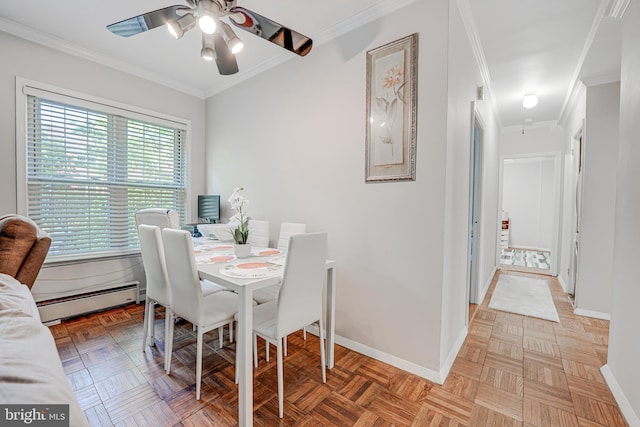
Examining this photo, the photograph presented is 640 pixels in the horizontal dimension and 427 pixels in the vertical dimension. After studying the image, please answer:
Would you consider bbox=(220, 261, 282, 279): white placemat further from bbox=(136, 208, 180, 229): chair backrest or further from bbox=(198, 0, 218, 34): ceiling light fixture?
bbox=(198, 0, 218, 34): ceiling light fixture

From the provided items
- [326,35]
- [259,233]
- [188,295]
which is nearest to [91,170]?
[259,233]

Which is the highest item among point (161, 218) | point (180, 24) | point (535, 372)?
point (180, 24)

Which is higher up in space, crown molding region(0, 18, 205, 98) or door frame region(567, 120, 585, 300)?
crown molding region(0, 18, 205, 98)

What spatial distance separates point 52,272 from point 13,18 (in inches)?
86.8

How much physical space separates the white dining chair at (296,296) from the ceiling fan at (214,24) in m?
1.24

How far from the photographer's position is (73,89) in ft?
8.89

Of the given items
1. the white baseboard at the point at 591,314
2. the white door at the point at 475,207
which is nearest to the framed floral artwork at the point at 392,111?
the white door at the point at 475,207

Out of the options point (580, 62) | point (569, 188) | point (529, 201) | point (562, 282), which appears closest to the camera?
point (580, 62)

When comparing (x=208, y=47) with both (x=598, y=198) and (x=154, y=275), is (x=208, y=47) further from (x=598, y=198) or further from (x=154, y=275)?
(x=598, y=198)

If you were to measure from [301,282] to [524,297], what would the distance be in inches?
134

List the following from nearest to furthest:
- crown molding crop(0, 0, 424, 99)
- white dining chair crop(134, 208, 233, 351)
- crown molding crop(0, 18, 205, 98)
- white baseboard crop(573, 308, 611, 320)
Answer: white dining chair crop(134, 208, 233, 351), crown molding crop(0, 0, 424, 99), crown molding crop(0, 18, 205, 98), white baseboard crop(573, 308, 611, 320)

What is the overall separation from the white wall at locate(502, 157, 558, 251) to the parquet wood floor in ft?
18.2

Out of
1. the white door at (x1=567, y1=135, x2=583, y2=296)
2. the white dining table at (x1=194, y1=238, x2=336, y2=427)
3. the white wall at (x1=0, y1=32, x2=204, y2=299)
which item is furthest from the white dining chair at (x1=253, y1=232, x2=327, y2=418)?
the white door at (x1=567, y1=135, x2=583, y2=296)

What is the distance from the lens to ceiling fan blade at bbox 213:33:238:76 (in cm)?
181
